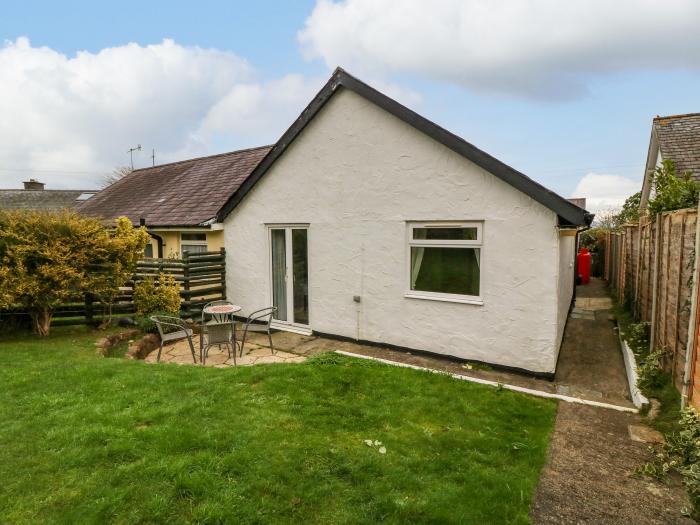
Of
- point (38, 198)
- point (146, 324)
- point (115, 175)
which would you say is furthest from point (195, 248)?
point (115, 175)

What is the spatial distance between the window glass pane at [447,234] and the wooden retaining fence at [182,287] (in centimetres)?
600

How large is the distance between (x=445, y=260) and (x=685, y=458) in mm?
4423

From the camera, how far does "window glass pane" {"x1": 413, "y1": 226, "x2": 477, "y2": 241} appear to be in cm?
694

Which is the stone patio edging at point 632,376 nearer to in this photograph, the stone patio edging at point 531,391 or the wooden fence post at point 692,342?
the stone patio edging at point 531,391

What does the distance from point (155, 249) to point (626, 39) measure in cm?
1444

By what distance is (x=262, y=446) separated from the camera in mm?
3873

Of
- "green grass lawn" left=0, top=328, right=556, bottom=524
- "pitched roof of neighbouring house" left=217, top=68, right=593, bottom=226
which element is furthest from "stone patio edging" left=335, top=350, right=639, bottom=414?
"pitched roof of neighbouring house" left=217, top=68, right=593, bottom=226

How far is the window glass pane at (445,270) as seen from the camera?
276 inches

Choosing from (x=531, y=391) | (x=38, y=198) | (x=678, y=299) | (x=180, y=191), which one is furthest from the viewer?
(x=38, y=198)

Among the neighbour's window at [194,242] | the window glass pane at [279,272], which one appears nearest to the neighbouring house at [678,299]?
the window glass pane at [279,272]

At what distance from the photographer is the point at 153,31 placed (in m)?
10.7

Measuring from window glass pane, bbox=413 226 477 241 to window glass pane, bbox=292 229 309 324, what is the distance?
2966mm

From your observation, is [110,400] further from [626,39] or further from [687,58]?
[687,58]

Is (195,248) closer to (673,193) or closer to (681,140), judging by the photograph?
(673,193)
